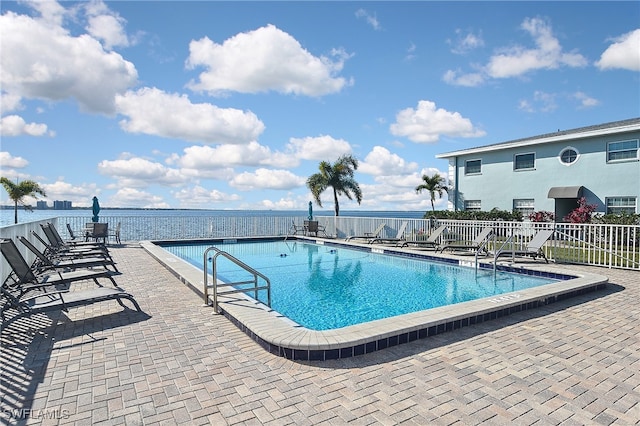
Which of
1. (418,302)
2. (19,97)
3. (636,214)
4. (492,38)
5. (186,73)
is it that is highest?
(492,38)

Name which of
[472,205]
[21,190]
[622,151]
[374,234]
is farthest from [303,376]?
[21,190]

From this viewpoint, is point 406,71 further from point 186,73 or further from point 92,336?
point 92,336

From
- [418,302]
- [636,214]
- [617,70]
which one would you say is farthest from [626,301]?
[617,70]

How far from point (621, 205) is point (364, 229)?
11159mm

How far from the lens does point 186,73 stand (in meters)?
12.6

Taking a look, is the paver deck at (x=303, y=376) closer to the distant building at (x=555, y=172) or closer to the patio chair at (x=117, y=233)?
Result: the patio chair at (x=117, y=233)

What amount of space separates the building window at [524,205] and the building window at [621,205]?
3160 mm

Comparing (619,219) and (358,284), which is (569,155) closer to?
(619,219)

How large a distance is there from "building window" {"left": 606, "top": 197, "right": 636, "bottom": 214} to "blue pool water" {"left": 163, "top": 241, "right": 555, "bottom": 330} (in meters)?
10.5

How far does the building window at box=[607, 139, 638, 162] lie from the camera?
15320 millimetres

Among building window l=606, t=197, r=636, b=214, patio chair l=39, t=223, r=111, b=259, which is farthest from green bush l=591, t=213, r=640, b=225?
patio chair l=39, t=223, r=111, b=259

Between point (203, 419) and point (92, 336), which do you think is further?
point (92, 336)

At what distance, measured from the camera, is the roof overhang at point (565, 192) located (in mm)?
16531

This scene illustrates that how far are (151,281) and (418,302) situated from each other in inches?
208
